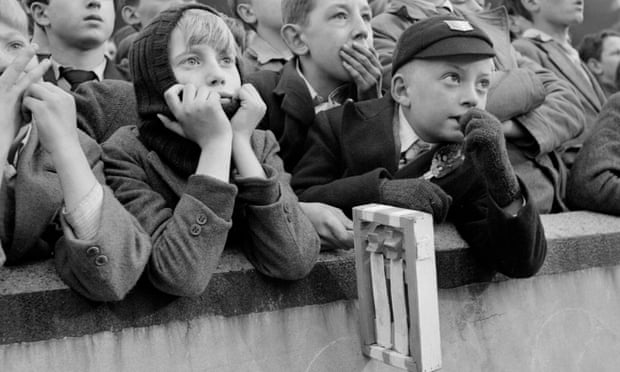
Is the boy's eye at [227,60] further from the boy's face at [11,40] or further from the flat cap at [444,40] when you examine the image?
the flat cap at [444,40]

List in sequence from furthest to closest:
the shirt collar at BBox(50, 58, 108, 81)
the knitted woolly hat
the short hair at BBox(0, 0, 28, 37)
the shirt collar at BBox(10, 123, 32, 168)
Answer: the shirt collar at BBox(50, 58, 108, 81)
the short hair at BBox(0, 0, 28, 37)
the knitted woolly hat
the shirt collar at BBox(10, 123, 32, 168)

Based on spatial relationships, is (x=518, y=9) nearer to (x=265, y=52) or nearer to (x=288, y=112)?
(x=265, y=52)

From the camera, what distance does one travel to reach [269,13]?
17.0 ft

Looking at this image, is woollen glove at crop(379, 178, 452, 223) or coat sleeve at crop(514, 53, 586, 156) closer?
woollen glove at crop(379, 178, 452, 223)

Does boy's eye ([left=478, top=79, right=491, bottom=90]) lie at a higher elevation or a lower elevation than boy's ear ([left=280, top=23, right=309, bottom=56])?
higher

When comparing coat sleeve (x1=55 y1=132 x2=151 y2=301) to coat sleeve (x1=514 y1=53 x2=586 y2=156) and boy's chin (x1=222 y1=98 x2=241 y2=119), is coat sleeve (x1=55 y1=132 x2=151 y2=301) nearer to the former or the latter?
boy's chin (x1=222 y1=98 x2=241 y2=119)

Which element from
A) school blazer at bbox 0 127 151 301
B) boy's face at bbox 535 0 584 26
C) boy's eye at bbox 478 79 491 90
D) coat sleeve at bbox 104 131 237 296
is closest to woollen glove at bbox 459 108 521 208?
boy's eye at bbox 478 79 491 90

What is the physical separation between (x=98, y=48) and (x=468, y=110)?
1900mm

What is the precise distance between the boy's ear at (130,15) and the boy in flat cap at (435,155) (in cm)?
246

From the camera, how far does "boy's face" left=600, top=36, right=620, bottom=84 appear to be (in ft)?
23.3

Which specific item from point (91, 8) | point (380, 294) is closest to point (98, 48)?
point (91, 8)

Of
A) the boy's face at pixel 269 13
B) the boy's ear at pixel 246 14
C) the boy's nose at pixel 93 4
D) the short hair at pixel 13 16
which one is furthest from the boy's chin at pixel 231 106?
the boy's ear at pixel 246 14

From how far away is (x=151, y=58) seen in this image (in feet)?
10.1

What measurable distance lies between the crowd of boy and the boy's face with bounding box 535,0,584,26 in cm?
106
